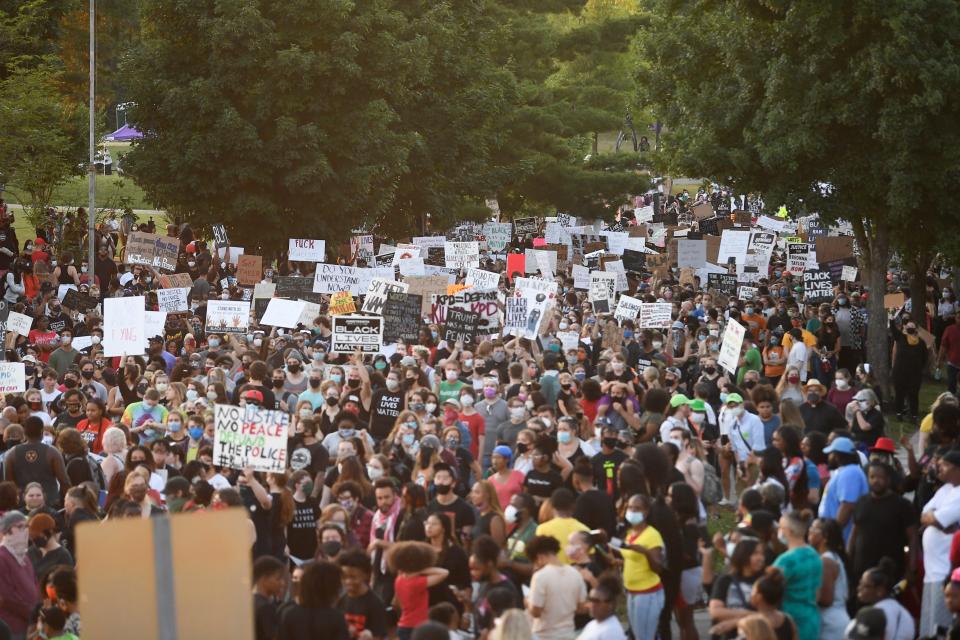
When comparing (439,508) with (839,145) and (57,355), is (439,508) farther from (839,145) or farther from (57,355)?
(839,145)

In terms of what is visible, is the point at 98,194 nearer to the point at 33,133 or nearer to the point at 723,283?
the point at 33,133

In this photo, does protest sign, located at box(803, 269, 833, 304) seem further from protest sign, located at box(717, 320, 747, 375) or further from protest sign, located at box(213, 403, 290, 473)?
protest sign, located at box(213, 403, 290, 473)

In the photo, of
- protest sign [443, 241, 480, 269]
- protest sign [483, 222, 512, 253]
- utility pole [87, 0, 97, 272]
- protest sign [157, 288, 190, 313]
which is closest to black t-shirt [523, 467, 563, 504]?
protest sign [157, 288, 190, 313]

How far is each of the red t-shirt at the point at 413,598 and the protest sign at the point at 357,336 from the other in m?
10.1

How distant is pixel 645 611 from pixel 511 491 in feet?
6.89

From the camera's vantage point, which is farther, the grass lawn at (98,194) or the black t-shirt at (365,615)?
the grass lawn at (98,194)

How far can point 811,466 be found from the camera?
1291 cm

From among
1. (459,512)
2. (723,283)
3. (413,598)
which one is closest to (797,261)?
(723,283)

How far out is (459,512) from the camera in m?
11.2

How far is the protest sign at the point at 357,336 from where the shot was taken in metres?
19.8

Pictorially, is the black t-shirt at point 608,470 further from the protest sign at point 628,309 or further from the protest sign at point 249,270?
the protest sign at point 249,270

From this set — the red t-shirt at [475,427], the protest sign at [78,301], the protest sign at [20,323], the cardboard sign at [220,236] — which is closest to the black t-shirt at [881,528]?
the red t-shirt at [475,427]

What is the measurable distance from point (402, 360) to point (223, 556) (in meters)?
13.2

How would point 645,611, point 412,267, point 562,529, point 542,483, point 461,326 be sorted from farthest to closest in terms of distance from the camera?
point 412,267 < point 461,326 < point 542,483 < point 645,611 < point 562,529
